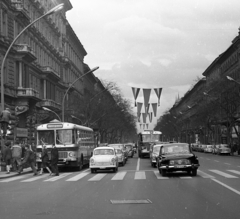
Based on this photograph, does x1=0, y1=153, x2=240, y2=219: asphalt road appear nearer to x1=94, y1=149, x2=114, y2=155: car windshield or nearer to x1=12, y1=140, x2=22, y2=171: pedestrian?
x1=12, y1=140, x2=22, y2=171: pedestrian

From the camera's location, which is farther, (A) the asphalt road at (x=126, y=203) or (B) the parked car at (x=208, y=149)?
(B) the parked car at (x=208, y=149)

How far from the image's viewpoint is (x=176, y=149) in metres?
24.1

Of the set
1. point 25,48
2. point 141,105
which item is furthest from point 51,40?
point 25,48

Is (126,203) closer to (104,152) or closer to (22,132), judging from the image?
(104,152)

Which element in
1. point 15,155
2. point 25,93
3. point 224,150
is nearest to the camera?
point 15,155

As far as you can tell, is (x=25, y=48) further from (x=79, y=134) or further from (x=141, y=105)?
(x=141, y=105)

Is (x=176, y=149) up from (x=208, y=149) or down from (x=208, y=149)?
down

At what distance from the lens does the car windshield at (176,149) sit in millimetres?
23797

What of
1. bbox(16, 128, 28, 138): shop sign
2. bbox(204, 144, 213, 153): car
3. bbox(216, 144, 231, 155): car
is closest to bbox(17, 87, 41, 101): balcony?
bbox(16, 128, 28, 138): shop sign

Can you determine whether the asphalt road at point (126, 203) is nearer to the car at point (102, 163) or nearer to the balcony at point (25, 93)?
the car at point (102, 163)

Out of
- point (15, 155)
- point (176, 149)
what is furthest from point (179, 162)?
point (15, 155)

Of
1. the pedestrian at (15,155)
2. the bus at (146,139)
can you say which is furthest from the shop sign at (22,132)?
the pedestrian at (15,155)

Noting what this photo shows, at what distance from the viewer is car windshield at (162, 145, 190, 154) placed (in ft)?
78.1

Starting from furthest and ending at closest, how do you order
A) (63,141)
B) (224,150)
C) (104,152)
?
(224,150)
(63,141)
(104,152)
